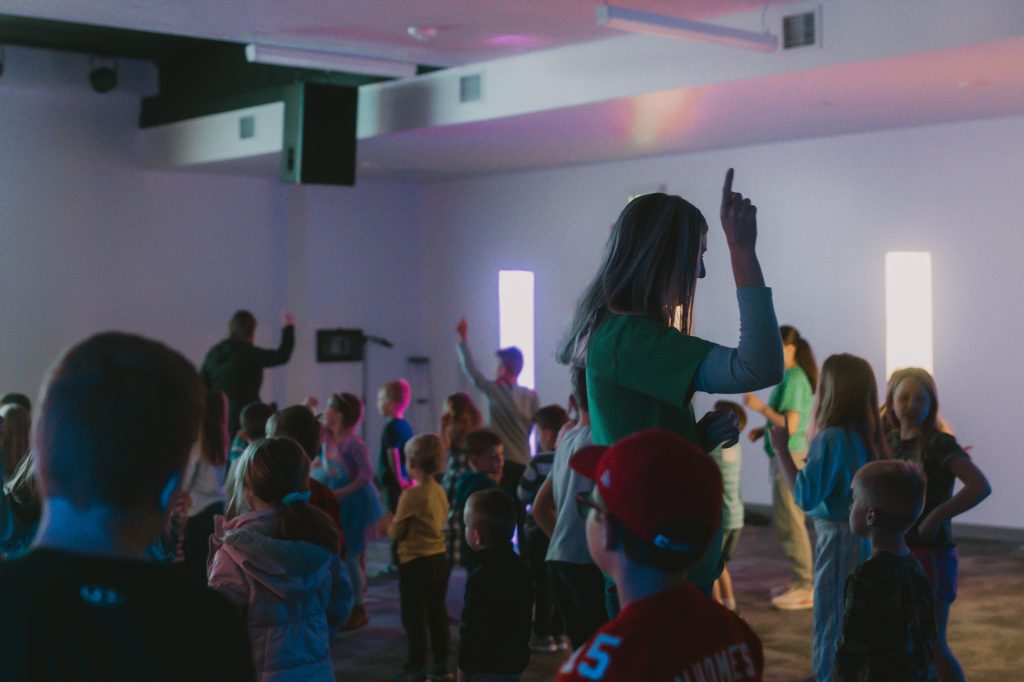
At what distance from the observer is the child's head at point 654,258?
206cm

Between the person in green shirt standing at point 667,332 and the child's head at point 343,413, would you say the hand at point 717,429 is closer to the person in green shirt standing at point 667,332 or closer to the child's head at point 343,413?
the person in green shirt standing at point 667,332

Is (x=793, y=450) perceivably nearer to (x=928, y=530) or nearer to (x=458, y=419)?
(x=458, y=419)

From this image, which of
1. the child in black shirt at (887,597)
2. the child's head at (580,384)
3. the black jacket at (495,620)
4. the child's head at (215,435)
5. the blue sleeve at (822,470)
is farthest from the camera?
the child's head at (215,435)

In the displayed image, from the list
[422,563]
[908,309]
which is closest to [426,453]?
[422,563]

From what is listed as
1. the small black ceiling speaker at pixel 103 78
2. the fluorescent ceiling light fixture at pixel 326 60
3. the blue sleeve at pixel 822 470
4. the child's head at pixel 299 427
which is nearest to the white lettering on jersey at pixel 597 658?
the blue sleeve at pixel 822 470

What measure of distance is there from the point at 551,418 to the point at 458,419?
102 cm

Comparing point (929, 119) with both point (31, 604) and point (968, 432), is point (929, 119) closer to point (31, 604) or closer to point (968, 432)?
point (968, 432)

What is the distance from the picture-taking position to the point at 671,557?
1.56 meters

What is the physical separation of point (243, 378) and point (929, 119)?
5.07m

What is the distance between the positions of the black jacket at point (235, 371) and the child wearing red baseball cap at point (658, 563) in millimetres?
7333

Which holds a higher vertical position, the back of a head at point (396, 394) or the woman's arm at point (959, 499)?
the back of a head at point (396, 394)

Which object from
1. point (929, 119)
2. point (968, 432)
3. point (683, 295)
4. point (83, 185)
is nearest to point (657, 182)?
point (929, 119)

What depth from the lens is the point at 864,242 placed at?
356 inches

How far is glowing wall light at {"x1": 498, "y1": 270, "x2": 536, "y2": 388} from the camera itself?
37.7 ft
